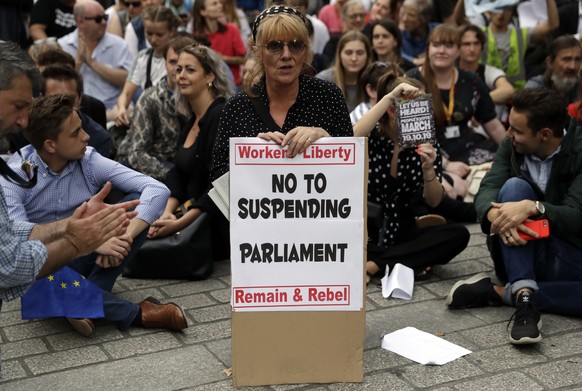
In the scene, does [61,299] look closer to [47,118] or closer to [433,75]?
[47,118]

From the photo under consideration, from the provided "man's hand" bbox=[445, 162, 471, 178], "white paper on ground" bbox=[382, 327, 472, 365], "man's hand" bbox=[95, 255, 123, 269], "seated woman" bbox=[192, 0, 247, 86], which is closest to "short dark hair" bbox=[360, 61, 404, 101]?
"man's hand" bbox=[445, 162, 471, 178]

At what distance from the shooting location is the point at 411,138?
497cm

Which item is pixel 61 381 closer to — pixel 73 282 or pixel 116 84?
pixel 73 282

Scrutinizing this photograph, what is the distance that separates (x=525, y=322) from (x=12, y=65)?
281 cm

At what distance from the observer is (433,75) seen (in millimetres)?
7309

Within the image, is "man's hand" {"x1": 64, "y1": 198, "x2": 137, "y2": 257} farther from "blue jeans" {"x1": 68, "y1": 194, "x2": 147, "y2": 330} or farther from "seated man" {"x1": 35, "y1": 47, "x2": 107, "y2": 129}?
"seated man" {"x1": 35, "y1": 47, "x2": 107, "y2": 129}

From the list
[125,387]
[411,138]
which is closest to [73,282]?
[125,387]

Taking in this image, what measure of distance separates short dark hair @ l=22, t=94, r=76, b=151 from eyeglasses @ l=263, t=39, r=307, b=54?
1353mm

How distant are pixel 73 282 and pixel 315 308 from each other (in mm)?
1406

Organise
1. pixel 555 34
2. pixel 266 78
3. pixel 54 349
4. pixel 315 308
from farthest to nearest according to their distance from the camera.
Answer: pixel 555 34, pixel 54 349, pixel 266 78, pixel 315 308

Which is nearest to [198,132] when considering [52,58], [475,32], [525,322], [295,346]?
[52,58]

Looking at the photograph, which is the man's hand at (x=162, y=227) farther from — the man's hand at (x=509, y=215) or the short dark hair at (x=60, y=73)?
the man's hand at (x=509, y=215)

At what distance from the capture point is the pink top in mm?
8812

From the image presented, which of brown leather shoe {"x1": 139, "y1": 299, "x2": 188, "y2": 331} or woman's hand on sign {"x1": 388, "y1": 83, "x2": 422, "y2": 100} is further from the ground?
woman's hand on sign {"x1": 388, "y1": 83, "x2": 422, "y2": 100}
